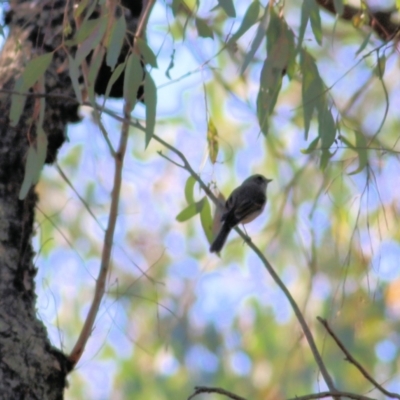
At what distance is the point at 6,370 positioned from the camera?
4.30 ft

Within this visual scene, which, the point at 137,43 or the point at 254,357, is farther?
the point at 254,357

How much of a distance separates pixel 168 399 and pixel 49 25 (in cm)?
204

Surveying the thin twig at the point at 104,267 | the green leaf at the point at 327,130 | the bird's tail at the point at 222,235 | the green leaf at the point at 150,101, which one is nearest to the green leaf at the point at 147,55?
the green leaf at the point at 150,101

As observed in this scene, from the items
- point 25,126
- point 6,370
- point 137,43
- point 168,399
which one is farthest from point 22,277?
point 168,399

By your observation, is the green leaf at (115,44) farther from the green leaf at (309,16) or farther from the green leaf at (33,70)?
the green leaf at (309,16)

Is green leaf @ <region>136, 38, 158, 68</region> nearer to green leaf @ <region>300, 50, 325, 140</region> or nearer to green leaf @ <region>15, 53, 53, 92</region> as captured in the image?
green leaf @ <region>15, 53, 53, 92</region>

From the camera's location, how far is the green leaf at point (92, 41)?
143 cm

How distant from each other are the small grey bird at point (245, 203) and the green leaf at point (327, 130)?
0.89 meters

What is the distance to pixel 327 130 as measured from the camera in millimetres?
1560

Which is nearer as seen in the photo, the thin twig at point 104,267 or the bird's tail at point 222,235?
the thin twig at point 104,267

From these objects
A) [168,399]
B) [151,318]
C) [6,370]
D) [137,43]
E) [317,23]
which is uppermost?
[151,318]

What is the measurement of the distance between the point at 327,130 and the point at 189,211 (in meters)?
0.43

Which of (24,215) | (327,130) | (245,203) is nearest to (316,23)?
(327,130)

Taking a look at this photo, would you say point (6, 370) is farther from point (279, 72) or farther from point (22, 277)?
point (279, 72)
